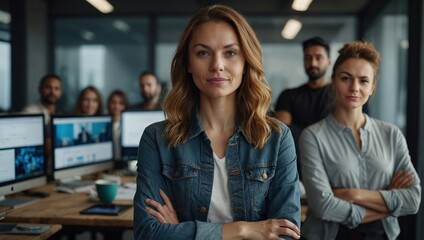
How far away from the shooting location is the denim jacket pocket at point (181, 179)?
61.7 inches

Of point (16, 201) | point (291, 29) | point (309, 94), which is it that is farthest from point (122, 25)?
point (16, 201)

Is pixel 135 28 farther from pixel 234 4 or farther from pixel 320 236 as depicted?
pixel 320 236

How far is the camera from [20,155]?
252 centimetres

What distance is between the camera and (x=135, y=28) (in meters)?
7.40

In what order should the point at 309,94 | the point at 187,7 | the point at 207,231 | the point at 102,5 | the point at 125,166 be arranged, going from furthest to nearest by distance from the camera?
1. the point at 187,7
2. the point at 102,5
3. the point at 309,94
4. the point at 125,166
5. the point at 207,231

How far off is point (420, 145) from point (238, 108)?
2671 millimetres

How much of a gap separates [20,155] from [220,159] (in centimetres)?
140

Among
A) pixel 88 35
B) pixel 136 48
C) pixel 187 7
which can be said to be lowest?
pixel 136 48

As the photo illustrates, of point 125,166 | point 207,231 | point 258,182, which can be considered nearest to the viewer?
point 207,231

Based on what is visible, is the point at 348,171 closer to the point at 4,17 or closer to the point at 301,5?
the point at 301,5

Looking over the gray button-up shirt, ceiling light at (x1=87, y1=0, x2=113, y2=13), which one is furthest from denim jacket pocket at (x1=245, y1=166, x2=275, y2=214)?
ceiling light at (x1=87, y1=0, x2=113, y2=13)

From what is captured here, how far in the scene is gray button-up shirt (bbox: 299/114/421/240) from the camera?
6.73ft

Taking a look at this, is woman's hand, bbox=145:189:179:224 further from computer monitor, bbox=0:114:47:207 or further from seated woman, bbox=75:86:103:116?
seated woman, bbox=75:86:103:116

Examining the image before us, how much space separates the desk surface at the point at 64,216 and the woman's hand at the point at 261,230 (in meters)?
0.84
